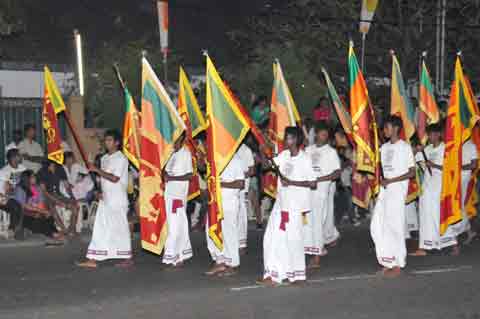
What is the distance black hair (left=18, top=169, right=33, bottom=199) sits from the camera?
13.3 metres

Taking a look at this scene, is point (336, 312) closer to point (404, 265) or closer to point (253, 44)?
point (404, 265)

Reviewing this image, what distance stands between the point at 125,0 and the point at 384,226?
1845 centimetres

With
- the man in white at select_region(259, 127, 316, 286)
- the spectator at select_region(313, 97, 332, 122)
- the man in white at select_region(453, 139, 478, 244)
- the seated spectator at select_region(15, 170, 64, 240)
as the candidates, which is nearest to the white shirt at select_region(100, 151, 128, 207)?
the man in white at select_region(259, 127, 316, 286)

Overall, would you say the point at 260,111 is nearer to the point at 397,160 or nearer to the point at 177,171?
the point at 177,171

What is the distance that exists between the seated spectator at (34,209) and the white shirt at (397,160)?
207 inches

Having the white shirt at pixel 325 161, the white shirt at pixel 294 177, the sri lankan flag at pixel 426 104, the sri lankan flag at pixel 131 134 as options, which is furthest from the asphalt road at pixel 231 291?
the sri lankan flag at pixel 426 104

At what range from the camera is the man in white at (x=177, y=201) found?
10516 millimetres

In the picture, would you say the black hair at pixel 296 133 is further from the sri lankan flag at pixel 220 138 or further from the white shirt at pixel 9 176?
the white shirt at pixel 9 176

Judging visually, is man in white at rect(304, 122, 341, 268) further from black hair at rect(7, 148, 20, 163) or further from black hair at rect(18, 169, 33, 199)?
black hair at rect(7, 148, 20, 163)

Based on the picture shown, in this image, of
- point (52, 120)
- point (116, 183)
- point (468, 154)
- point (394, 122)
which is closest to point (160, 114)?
point (116, 183)

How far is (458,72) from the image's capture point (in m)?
11.6

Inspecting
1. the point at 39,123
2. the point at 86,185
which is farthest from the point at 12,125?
the point at 86,185

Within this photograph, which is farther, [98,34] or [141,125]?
[98,34]

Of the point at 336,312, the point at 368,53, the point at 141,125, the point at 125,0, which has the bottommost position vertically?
the point at 336,312
